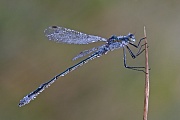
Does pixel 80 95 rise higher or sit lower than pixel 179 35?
lower

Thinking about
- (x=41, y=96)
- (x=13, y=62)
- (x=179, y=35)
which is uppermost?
(x=179, y=35)

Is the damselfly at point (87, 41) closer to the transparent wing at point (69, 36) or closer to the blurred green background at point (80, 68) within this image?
the transparent wing at point (69, 36)

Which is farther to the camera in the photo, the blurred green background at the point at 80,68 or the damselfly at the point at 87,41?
the blurred green background at the point at 80,68

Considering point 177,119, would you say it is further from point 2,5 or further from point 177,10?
point 2,5

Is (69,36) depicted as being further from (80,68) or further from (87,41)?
(80,68)

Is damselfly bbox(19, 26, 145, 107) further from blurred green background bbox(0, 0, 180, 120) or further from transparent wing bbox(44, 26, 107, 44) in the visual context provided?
blurred green background bbox(0, 0, 180, 120)

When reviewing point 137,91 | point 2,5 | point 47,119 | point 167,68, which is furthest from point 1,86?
point 167,68

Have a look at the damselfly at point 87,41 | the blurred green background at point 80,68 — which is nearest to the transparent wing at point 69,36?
the damselfly at point 87,41
